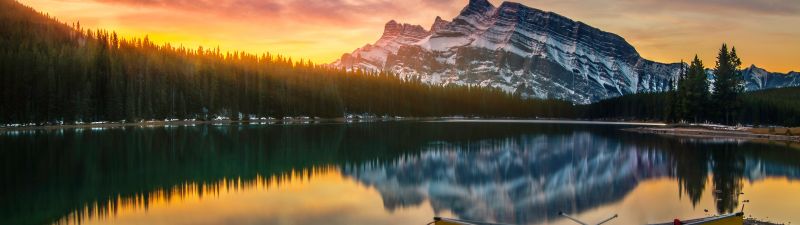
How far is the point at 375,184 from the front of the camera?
4175cm

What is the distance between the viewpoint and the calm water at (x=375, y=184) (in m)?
30.2

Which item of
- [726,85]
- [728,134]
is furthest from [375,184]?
[726,85]

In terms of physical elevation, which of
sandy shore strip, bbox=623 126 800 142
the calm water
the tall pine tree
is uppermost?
the tall pine tree

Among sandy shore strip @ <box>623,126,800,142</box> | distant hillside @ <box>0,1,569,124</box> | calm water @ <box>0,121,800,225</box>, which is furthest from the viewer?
distant hillside @ <box>0,1,569,124</box>

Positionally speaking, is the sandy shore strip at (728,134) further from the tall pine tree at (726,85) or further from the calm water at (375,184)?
the calm water at (375,184)

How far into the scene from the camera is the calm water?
30.2 m

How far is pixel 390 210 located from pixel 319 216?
12.2ft

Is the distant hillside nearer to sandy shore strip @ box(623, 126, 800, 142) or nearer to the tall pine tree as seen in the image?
sandy shore strip @ box(623, 126, 800, 142)

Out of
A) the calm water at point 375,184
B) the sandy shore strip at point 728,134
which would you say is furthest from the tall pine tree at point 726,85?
the calm water at point 375,184

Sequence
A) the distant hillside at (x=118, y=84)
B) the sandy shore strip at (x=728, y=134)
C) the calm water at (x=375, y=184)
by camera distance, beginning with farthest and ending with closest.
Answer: the distant hillside at (x=118, y=84) → the sandy shore strip at (x=728, y=134) → the calm water at (x=375, y=184)

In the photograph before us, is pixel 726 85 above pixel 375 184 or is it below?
above

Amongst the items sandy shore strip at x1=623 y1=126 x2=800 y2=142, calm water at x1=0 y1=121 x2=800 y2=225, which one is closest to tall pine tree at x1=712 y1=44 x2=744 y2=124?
sandy shore strip at x1=623 y1=126 x2=800 y2=142

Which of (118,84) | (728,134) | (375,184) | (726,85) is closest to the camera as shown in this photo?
(375,184)

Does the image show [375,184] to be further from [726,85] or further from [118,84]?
[118,84]
